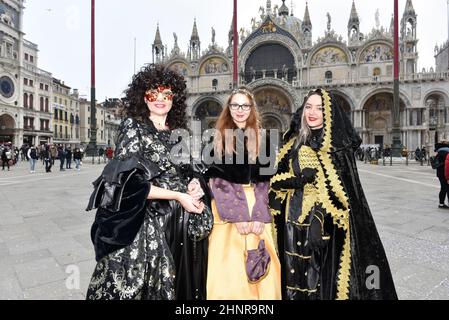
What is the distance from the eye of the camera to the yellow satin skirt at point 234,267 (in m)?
2.02

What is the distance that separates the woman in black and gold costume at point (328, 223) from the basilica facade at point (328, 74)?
1275 inches

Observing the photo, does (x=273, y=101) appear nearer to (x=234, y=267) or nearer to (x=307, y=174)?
(x=307, y=174)

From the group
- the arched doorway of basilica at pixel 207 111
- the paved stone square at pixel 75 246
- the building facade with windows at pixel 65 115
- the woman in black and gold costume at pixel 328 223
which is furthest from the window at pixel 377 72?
the building facade with windows at pixel 65 115

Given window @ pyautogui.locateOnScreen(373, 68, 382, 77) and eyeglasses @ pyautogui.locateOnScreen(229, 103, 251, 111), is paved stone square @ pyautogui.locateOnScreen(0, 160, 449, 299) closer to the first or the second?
eyeglasses @ pyautogui.locateOnScreen(229, 103, 251, 111)

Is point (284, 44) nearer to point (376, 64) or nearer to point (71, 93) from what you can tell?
point (376, 64)

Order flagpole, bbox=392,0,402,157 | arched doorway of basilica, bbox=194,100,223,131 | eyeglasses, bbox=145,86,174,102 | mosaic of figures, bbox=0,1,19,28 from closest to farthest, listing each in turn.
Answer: eyeglasses, bbox=145,86,174,102 → flagpole, bbox=392,0,402,157 → mosaic of figures, bbox=0,1,19,28 → arched doorway of basilica, bbox=194,100,223,131

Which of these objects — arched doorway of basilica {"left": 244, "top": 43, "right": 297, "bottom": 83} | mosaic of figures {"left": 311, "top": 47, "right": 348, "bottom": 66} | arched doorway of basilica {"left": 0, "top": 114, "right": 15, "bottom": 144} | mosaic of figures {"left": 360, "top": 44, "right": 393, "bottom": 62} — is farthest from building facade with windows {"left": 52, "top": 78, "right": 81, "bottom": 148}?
mosaic of figures {"left": 360, "top": 44, "right": 393, "bottom": 62}

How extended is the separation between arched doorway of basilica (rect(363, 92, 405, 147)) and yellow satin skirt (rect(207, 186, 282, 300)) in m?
35.9

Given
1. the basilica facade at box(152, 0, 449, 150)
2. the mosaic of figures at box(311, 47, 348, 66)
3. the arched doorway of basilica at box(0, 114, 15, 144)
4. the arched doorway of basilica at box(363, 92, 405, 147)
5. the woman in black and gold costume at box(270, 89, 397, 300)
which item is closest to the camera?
the woman in black and gold costume at box(270, 89, 397, 300)

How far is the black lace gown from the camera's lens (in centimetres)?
166

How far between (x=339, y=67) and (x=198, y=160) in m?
38.7

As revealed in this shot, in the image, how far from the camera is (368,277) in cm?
208

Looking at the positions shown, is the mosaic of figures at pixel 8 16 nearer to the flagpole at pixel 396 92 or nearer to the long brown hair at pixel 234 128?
the flagpole at pixel 396 92

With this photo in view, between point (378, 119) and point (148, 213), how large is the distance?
1521 inches
